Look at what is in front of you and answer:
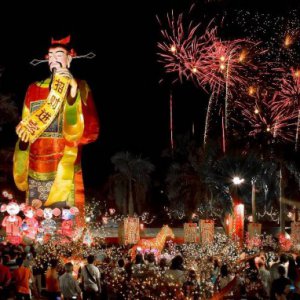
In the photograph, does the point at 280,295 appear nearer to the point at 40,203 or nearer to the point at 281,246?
the point at 281,246

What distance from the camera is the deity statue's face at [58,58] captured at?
1017 inches

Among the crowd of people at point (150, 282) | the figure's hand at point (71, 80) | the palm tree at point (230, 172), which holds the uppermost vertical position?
the figure's hand at point (71, 80)

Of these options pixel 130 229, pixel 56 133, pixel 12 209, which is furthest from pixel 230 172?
pixel 12 209

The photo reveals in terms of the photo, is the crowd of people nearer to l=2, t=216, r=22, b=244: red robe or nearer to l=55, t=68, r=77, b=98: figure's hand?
l=2, t=216, r=22, b=244: red robe

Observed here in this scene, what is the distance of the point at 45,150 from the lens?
25922mm

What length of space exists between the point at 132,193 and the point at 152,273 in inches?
1140

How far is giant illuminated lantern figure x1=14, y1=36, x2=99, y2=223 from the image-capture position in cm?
2555

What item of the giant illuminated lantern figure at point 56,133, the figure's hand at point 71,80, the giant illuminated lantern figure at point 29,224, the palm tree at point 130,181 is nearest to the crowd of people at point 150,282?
the giant illuminated lantern figure at point 29,224

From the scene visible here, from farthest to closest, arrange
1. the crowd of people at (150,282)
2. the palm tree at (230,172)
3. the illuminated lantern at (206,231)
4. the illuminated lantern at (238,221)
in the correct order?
1. the palm tree at (230,172)
2. the illuminated lantern at (238,221)
3. the illuminated lantern at (206,231)
4. the crowd of people at (150,282)

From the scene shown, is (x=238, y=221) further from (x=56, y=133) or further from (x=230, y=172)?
(x=56, y=133)

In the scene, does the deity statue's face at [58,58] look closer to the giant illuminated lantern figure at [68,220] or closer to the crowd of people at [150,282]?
the giant illuminated lantern figure at [68,220]

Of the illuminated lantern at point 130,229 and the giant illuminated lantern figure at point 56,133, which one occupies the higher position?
the giant illuminated lantern figure at point 56,133

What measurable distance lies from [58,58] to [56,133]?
10.4ft

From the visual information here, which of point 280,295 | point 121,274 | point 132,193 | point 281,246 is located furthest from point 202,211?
point 280,295
